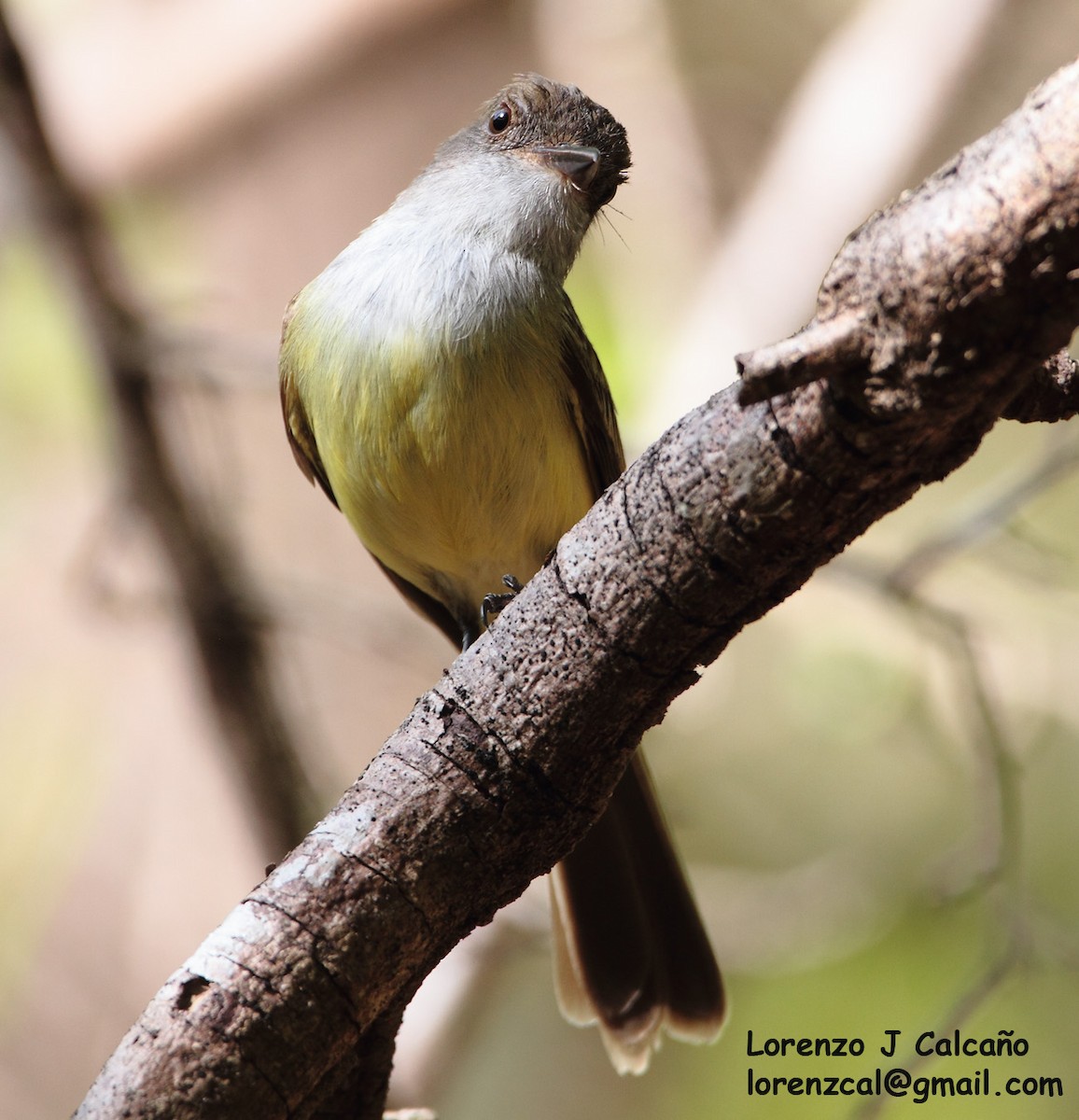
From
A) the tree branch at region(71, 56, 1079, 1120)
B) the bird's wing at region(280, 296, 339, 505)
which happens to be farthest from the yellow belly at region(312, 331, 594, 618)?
the tree branch at region(71, 56, 1079, 1120)

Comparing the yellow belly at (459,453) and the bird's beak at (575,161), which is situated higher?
the bird's beak at (575,161)

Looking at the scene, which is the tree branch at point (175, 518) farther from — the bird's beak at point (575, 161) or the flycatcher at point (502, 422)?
the bird's beak at point (575, 161)

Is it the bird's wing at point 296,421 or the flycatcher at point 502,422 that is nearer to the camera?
the flycatcher at point 502,422

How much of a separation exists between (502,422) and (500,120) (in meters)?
1.34

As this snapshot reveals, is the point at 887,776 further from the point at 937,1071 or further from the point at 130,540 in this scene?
the point at 130,540

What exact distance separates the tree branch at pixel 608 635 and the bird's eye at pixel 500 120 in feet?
7.63

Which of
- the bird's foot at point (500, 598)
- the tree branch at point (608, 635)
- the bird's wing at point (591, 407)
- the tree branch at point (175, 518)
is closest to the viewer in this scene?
the tree branch at point (608, 635)

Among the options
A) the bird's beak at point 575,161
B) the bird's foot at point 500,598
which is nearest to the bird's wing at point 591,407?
the bird's foot at point 500,598

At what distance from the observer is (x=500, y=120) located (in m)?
3.81

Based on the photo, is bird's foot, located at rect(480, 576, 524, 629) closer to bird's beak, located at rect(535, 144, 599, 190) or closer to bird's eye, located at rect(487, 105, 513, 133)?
bird's beak, located at rect(535, 144, 599, 190)

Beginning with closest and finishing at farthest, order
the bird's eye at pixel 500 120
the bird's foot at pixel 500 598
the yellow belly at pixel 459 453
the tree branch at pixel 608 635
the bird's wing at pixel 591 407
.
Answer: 1. the tree branch at pixel 608 635
2. the yellow belly at pixel 459 453
3. the bird's wing at pixel 591 407
4. the bird's foot at pixel 500 598
5. the bird's eye at pixel 500 120

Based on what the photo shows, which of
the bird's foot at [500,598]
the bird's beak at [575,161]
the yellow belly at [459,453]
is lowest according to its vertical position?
the bird's foot at [500,598]

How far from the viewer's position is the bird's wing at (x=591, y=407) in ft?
10.4

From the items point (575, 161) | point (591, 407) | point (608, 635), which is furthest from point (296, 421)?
point (608, 635)
